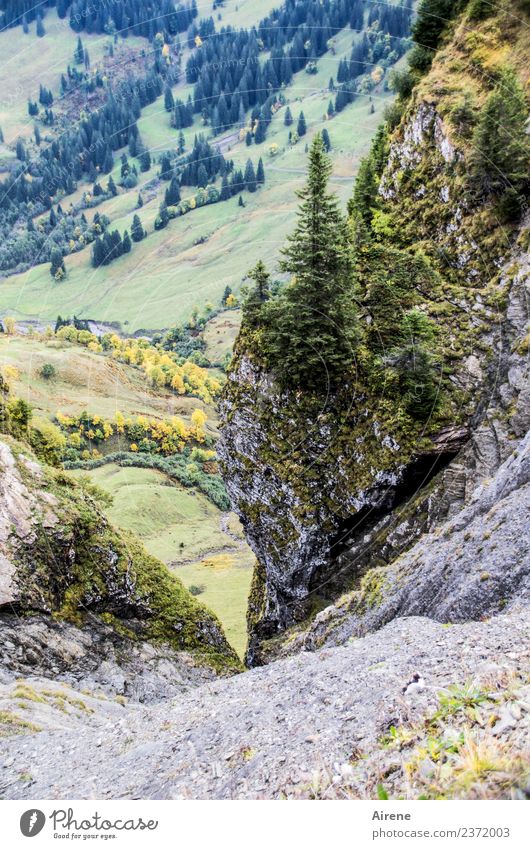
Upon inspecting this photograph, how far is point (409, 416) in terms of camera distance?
34.8 metres

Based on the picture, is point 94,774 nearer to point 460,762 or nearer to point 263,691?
point 263,691

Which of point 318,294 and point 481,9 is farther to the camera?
point 481,9

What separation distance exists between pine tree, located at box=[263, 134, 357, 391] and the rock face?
18607 mm

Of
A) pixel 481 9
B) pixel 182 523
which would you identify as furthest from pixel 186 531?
pixel 481 9

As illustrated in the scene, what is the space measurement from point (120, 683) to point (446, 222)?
1605 inches

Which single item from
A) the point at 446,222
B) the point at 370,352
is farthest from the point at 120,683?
the point at 446,222

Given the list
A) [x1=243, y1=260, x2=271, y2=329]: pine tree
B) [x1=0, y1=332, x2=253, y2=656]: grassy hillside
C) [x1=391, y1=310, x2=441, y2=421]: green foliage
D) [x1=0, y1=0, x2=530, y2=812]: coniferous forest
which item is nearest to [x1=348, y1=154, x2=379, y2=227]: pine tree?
[x1=0, y1=0, x2=530, y2=812]: coniferous forest

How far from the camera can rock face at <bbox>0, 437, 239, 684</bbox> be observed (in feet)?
97.9

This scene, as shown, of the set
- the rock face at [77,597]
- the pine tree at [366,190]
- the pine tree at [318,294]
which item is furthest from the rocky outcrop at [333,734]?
the pine tree at [366,190]

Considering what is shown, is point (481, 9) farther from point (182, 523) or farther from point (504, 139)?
point (182, 523)
